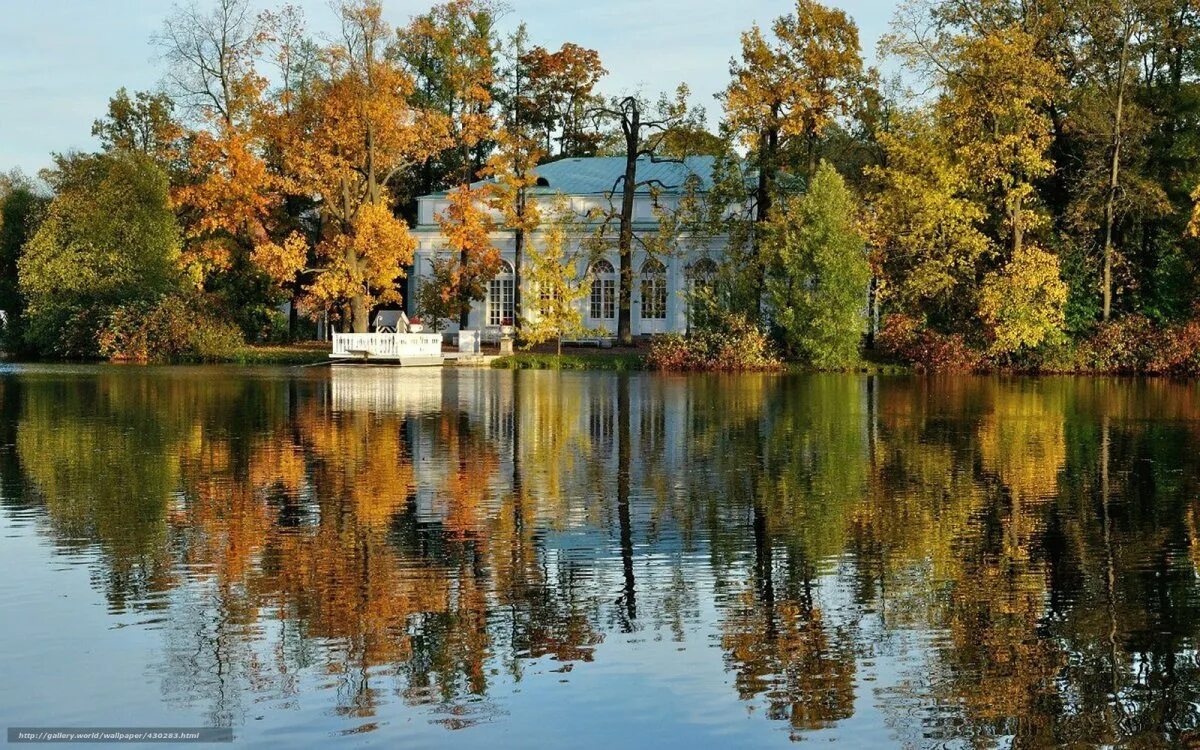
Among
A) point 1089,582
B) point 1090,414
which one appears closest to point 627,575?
point 1089,582

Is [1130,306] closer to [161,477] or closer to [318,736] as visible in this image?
[161,477]

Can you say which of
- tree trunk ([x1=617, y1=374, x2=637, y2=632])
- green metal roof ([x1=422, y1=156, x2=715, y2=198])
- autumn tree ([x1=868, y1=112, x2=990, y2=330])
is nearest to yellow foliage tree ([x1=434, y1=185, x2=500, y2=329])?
green metal roof ([x1=422, y1=156, x2=715, y2=198])

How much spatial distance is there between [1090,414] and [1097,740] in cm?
2148

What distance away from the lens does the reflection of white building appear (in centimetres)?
5644

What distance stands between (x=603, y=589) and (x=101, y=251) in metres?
48.5

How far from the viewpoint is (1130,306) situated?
151 feet

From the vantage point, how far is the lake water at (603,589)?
696cm

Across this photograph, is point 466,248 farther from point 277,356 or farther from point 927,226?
point 927,226

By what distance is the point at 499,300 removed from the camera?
59438 mm

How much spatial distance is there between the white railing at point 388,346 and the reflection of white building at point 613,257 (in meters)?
7.98

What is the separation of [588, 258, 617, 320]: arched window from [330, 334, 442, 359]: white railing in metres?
11.2

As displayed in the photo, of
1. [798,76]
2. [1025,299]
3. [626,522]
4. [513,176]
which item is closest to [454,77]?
[513,176]

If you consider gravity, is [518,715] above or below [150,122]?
below

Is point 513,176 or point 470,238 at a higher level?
point 513,176
